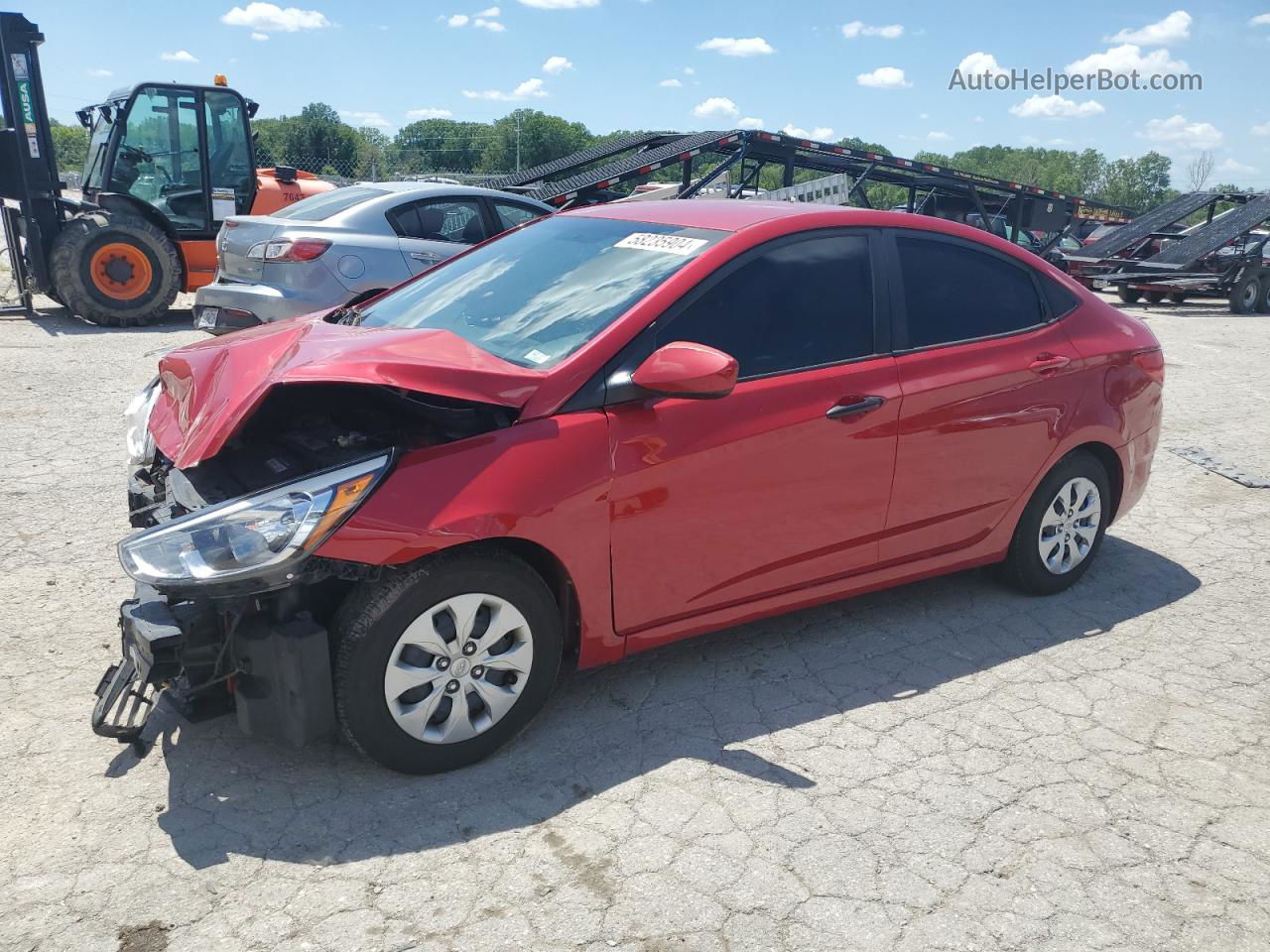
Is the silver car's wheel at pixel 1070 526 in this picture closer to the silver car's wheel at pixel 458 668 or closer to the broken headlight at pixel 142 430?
the silver car's wheel at pixel 458 668

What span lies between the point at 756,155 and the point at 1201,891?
14.4 meters

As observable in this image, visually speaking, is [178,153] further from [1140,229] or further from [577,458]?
[1140,229]

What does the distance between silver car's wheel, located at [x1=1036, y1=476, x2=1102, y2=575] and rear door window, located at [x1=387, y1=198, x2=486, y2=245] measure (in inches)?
224

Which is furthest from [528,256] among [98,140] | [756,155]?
[756,155]

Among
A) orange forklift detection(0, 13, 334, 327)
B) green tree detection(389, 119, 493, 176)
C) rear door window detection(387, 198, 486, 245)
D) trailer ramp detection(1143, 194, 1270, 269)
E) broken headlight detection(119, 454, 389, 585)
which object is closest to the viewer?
broken headlight detection(119, 454, 389, 585)

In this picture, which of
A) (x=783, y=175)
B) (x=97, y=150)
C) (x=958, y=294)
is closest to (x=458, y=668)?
(x=958, y=294)

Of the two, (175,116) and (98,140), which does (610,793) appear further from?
(98,140)

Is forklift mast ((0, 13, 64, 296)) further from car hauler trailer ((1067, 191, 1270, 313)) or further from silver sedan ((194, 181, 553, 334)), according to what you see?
car hauler trailer ((1067, 191, 1270, 313))

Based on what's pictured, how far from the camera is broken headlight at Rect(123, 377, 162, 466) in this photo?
3713mm

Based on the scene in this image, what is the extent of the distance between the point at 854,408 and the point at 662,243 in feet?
3.04

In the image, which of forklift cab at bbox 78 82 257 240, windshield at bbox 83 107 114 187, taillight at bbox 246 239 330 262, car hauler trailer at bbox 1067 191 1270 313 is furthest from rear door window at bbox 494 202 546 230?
car hauler trailer at bbox 1067 191 1270 313

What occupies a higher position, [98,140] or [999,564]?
[98,140]

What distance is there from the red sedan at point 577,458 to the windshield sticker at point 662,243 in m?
0.01

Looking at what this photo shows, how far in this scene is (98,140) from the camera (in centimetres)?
1214
